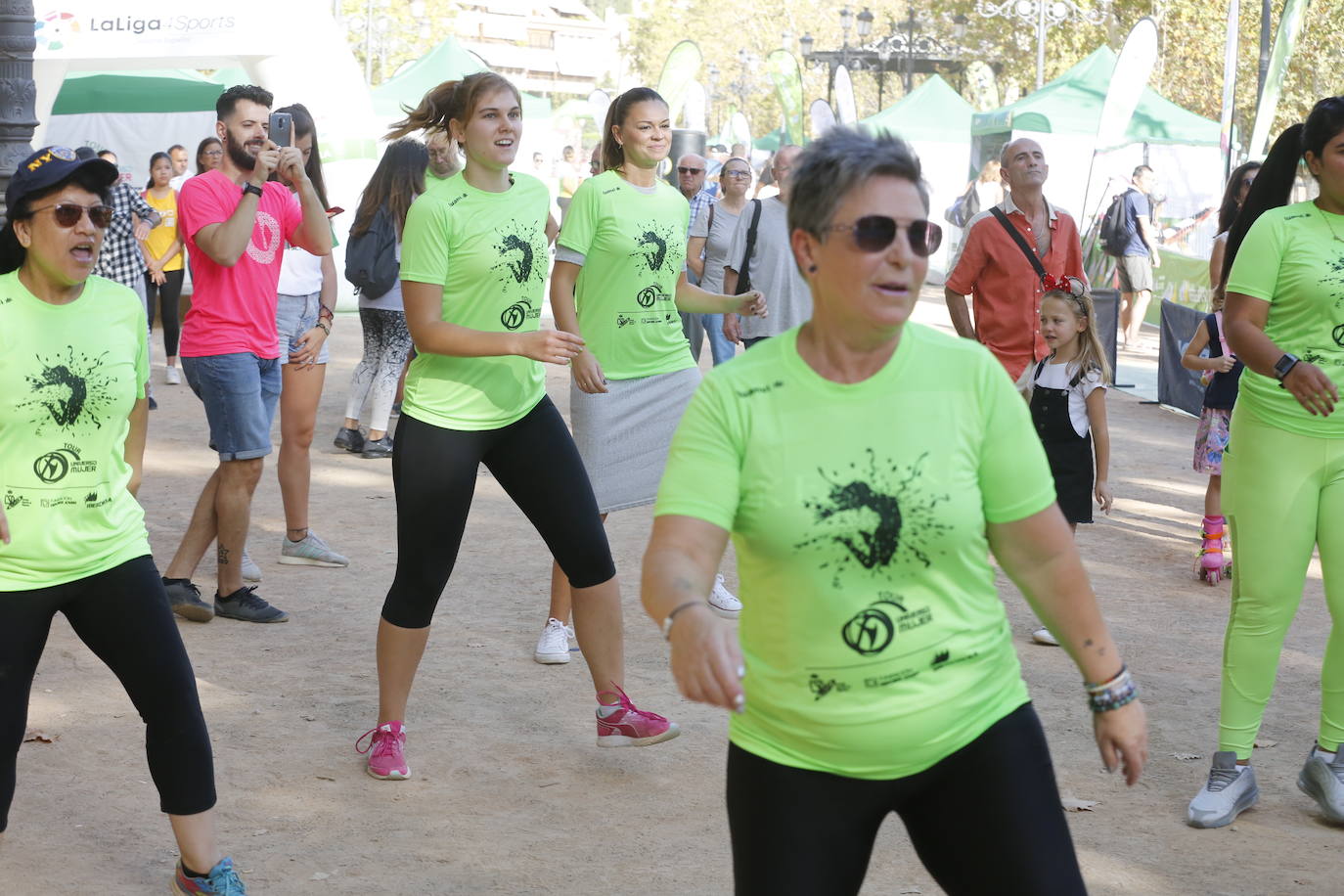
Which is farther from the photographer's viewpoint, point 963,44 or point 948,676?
point 963,44

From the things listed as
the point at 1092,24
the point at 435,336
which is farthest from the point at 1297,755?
the point at 1092,24

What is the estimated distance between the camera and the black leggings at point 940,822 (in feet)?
8.32

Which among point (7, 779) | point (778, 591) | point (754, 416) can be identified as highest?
point (754, 416)

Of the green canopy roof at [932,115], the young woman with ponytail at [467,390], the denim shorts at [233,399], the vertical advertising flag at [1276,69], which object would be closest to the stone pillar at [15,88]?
the denim shorts at [233,399]

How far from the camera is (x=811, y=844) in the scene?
255 cm

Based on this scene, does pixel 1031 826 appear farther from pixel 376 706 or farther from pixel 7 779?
pixel 376 706

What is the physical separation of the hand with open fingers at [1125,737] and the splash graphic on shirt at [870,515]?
475 mm

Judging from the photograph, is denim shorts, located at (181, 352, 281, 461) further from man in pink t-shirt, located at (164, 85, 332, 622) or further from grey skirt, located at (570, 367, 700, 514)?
grey skirt, located at (570, 367, 700, 514)

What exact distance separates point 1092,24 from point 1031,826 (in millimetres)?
41723

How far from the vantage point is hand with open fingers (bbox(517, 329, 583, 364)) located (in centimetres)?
453

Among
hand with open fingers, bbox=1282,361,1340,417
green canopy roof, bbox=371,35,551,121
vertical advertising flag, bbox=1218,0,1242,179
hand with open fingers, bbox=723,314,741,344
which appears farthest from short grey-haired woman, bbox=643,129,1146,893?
green canopy roof, bbox=371,35,551,121

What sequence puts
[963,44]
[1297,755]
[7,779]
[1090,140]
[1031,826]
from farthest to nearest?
[963,44], [1090,140], [1297,755], [7,779], [1031,826]

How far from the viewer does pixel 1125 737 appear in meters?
2.66

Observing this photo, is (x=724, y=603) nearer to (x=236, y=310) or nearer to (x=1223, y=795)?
(x=236, y=310)
